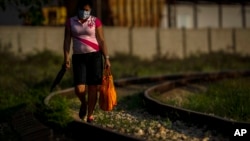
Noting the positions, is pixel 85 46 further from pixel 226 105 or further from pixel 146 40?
pixel 146 40

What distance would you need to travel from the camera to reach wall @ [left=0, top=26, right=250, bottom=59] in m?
25.3

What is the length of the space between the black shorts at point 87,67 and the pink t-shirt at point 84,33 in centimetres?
9

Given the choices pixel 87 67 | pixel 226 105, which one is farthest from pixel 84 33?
pixel 226 105

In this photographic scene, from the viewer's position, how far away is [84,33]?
333 inches

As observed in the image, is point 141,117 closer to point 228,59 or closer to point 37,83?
point 37,83

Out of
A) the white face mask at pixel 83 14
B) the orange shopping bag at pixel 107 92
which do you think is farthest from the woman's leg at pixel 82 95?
the white face mask at pixel 83 14

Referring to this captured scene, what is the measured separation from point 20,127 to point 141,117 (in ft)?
7.95

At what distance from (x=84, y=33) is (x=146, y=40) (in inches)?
867

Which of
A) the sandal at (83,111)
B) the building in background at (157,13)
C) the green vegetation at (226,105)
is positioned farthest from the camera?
the building in background at (157,13)

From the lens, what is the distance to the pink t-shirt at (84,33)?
27.8 feet

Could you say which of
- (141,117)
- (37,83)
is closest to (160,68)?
(37,83)

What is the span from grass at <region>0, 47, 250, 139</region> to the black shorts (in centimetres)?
53

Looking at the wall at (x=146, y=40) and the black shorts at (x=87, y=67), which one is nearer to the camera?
Result: the black shorts at (x=87, y=67)

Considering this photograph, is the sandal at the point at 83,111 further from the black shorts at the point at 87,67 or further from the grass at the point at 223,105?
the grass at the point at 223,105
